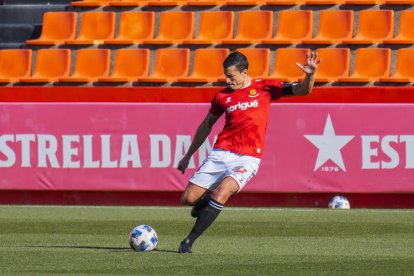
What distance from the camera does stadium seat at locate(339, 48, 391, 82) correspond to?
19078 millimetres

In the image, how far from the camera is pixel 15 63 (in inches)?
826

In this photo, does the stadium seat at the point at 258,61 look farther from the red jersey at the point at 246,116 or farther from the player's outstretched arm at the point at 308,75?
the player's outstretched arm at the point at 308,75

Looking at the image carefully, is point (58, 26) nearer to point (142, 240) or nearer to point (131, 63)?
point (131, 63)

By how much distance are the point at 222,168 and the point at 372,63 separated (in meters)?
9.08

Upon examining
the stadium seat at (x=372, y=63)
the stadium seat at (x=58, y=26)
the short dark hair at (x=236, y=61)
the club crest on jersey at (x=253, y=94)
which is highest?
the short dark hair at (x=236, y=61)

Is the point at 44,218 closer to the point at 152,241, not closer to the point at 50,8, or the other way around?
the point at 152,241

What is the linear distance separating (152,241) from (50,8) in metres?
13.0

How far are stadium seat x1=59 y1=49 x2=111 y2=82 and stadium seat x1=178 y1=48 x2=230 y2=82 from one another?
5.62 feet

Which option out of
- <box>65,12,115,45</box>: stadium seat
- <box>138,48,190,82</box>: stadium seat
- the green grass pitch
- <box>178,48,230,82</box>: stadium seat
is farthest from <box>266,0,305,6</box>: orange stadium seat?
the green grass pitch

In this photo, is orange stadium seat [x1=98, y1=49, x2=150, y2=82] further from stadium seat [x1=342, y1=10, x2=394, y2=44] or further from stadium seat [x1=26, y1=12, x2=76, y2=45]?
stadium seat [x1=342, y1=10, x2=394, y2=44]

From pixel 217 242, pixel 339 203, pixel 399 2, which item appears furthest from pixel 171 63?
pixel 217 242

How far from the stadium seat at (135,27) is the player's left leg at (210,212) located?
422 inches

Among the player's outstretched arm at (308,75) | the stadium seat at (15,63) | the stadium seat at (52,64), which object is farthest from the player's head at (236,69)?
the stadium seat at (15,63)

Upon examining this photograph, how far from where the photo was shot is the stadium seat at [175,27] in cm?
2078
